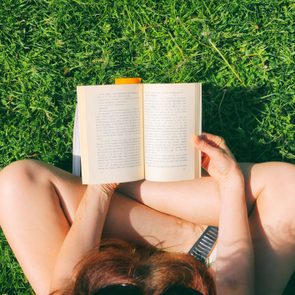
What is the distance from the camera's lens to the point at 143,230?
1966 mm

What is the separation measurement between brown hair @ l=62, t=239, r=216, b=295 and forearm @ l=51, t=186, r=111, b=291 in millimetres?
174

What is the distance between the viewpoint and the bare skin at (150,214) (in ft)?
5.92

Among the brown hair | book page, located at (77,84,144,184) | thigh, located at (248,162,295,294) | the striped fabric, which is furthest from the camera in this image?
the striped fabric

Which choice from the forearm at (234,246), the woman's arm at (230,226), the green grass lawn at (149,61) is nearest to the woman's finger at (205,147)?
the woman's arm at (230,226)

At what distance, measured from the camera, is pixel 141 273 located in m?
1.50

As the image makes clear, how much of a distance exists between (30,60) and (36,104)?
244 mm

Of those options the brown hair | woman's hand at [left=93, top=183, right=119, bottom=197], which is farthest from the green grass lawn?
the brown hair

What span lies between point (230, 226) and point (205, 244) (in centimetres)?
20

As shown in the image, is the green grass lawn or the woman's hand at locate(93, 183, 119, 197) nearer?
the woman's hand at locate(93, 183, 119, 197)

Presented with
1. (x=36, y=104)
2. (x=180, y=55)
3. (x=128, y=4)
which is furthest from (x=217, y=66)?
(x=36, y=104)

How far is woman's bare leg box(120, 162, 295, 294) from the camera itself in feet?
5.86

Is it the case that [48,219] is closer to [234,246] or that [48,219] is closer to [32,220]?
[32,220]

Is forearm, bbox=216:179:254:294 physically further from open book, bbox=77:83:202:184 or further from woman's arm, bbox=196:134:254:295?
open book, bbox=77:83:202:184

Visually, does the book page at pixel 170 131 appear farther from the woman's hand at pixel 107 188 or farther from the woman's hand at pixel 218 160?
the woman's hand at pixel 107 188
